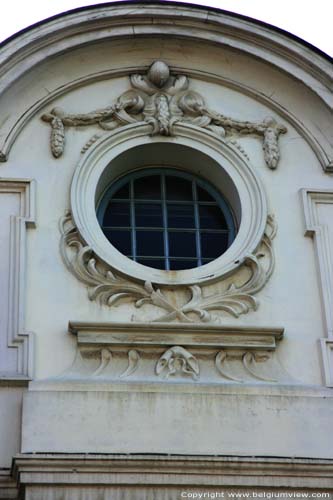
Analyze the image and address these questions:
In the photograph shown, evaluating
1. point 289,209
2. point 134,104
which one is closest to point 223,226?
point 289,209

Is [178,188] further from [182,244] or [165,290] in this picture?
[165,290]

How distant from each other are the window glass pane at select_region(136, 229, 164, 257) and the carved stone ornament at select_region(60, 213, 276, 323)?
29.2 inches

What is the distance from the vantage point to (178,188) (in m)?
15.0

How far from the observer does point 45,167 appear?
14.4 m

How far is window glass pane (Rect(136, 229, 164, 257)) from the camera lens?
14344mm

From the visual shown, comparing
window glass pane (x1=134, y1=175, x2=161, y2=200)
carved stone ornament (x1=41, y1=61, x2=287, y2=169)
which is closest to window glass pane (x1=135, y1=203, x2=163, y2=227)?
window glass pane (x1=134, y1=175, x2=161, y2=200)

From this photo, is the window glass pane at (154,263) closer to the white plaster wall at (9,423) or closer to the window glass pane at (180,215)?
the window glass pane at (180,215)

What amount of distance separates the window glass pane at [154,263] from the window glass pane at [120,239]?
0.56ft

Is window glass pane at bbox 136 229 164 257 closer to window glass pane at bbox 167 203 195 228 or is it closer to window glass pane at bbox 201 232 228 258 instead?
window glass pane at bbox 167 203 195 228

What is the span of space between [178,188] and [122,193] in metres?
0.61

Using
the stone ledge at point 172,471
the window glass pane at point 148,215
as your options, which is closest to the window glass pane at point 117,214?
the window glass pane at point 148,215

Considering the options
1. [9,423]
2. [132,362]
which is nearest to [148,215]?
[132,362]

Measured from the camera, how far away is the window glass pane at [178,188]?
48.8ft

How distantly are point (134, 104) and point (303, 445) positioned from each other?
4.34m
